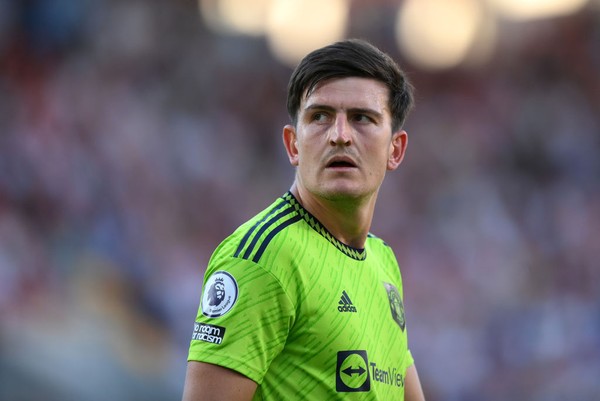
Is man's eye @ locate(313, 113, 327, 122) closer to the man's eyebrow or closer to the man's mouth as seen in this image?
the man's eyebrow

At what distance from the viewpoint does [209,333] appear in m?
2.83

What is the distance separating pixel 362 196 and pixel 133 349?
579 cm

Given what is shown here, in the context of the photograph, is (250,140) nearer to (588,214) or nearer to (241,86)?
(241,86)

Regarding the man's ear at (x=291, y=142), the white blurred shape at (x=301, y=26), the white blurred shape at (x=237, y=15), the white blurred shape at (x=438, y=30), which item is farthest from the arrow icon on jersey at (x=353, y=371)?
the white blurred shape at (x=438, y=30)

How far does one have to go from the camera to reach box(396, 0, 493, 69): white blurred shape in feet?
33.9

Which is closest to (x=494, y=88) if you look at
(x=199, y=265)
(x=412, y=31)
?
(x=412, y=31)

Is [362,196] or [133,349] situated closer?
[362,196]

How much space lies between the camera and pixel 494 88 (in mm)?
10477

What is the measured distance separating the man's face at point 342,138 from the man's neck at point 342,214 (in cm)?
3

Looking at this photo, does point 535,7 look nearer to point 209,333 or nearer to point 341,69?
point 341,69

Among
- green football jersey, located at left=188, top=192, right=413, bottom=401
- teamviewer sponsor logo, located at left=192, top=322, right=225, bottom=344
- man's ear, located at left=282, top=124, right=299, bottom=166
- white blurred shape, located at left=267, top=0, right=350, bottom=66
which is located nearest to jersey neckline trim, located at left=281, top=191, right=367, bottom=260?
green football jersey, located at left=188, top=192, right=413, bottom=401

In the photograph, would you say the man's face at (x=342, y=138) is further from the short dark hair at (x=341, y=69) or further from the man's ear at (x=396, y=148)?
the man's ear at (x=396, y=148)

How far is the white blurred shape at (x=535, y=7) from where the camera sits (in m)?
10.4

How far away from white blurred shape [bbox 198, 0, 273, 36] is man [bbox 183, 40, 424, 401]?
265 inches
